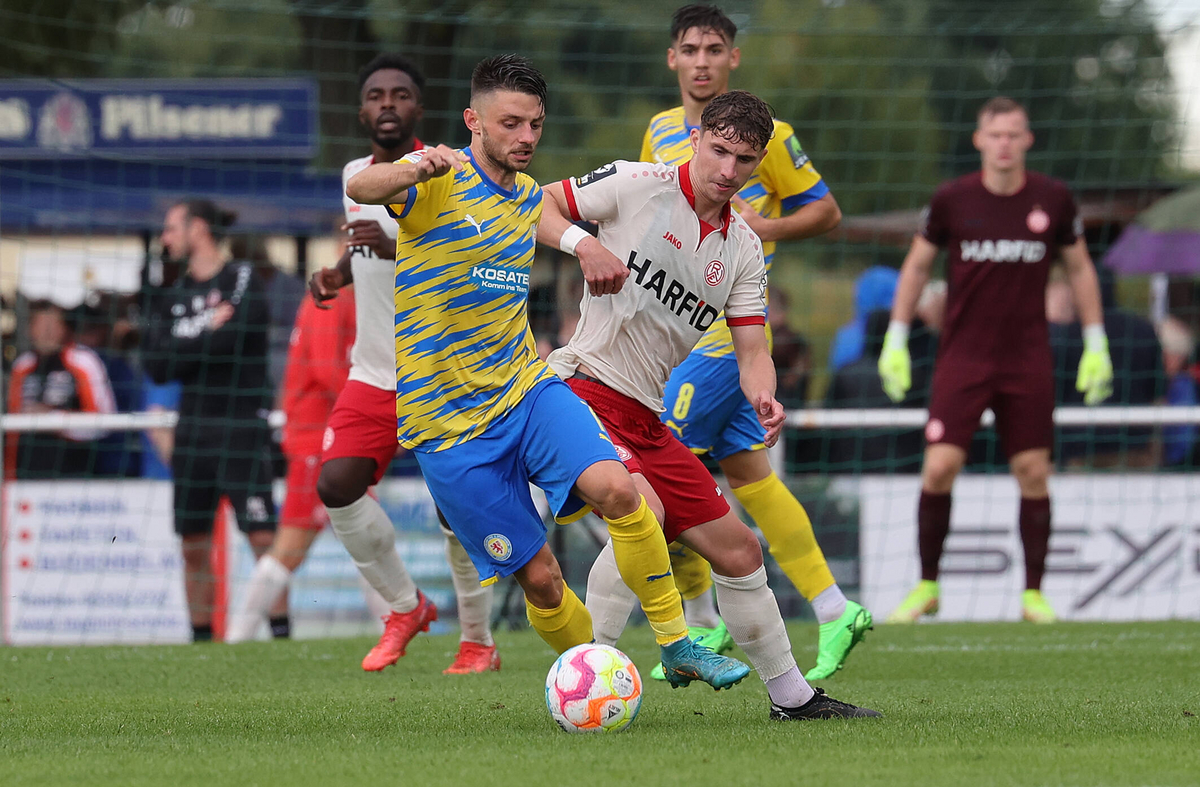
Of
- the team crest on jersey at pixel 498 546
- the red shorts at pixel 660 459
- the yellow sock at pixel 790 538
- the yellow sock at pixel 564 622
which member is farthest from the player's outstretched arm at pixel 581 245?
the yellow sock at pixel 790 538

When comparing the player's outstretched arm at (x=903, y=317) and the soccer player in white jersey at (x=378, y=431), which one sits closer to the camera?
the soccer player in white jersey at (x=378, y=431)

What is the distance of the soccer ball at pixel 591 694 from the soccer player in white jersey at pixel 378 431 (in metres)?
2.21

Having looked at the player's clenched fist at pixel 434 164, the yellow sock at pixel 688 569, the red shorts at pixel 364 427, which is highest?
the player's clenched fist at pixel 434 164

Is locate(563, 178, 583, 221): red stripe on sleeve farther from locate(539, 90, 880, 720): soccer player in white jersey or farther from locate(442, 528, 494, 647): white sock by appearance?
locate(442, 528, 494, 647): white sock

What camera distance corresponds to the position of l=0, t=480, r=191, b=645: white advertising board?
996 cm

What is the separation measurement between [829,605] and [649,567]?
150 centimetres

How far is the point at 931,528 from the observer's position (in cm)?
834

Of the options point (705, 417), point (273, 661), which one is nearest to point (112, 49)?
point (273, 661)

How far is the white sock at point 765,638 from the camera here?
4.76 m

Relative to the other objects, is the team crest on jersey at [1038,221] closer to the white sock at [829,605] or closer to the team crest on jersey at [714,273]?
the white sock at [829,605]

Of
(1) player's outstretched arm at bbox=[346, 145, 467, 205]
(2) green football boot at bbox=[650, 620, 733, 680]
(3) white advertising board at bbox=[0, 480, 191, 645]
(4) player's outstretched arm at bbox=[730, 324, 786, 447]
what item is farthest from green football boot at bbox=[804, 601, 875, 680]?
(3) white advertising board at bbox=[0, 480, 191, 645]

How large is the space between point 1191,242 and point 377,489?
7283 millimetres

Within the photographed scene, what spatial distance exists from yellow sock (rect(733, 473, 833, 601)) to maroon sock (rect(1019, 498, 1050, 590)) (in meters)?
2.74

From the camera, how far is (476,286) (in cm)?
481
